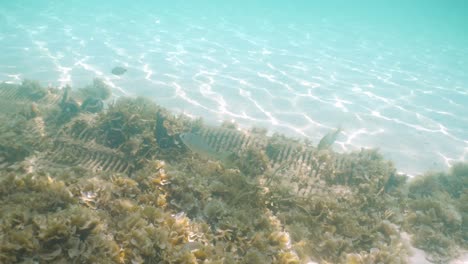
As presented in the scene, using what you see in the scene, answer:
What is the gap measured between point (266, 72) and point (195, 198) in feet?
37.7

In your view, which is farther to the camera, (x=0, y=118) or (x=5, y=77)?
(x=5, y=77)

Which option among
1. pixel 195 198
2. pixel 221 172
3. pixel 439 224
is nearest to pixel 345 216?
pixel 439 224

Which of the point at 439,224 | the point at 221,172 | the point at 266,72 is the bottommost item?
the point at 266,72

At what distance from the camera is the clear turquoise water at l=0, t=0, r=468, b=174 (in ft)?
30.3

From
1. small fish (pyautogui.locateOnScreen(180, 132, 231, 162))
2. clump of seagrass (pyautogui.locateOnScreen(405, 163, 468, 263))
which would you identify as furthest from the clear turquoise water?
small fish (pyautogui.locateOnScreen(180, 132, 231, 162))

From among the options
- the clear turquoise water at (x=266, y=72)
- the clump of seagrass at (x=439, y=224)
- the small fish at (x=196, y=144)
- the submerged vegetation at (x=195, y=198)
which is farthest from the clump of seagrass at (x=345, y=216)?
the clear turquoise water at (x=266, y=72)

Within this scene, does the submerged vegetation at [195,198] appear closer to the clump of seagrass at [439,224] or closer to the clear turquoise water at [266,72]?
the clump of seagrass at [439,224]

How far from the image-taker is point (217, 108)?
31.4 feet

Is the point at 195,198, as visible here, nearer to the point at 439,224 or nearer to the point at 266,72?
the point at 439,224

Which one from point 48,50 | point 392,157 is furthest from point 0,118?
point 48,50

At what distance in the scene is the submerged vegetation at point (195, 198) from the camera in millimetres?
2266

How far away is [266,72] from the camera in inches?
549

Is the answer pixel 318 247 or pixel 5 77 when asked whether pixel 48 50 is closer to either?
pixel 5 77

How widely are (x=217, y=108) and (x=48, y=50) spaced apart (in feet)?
32.9
